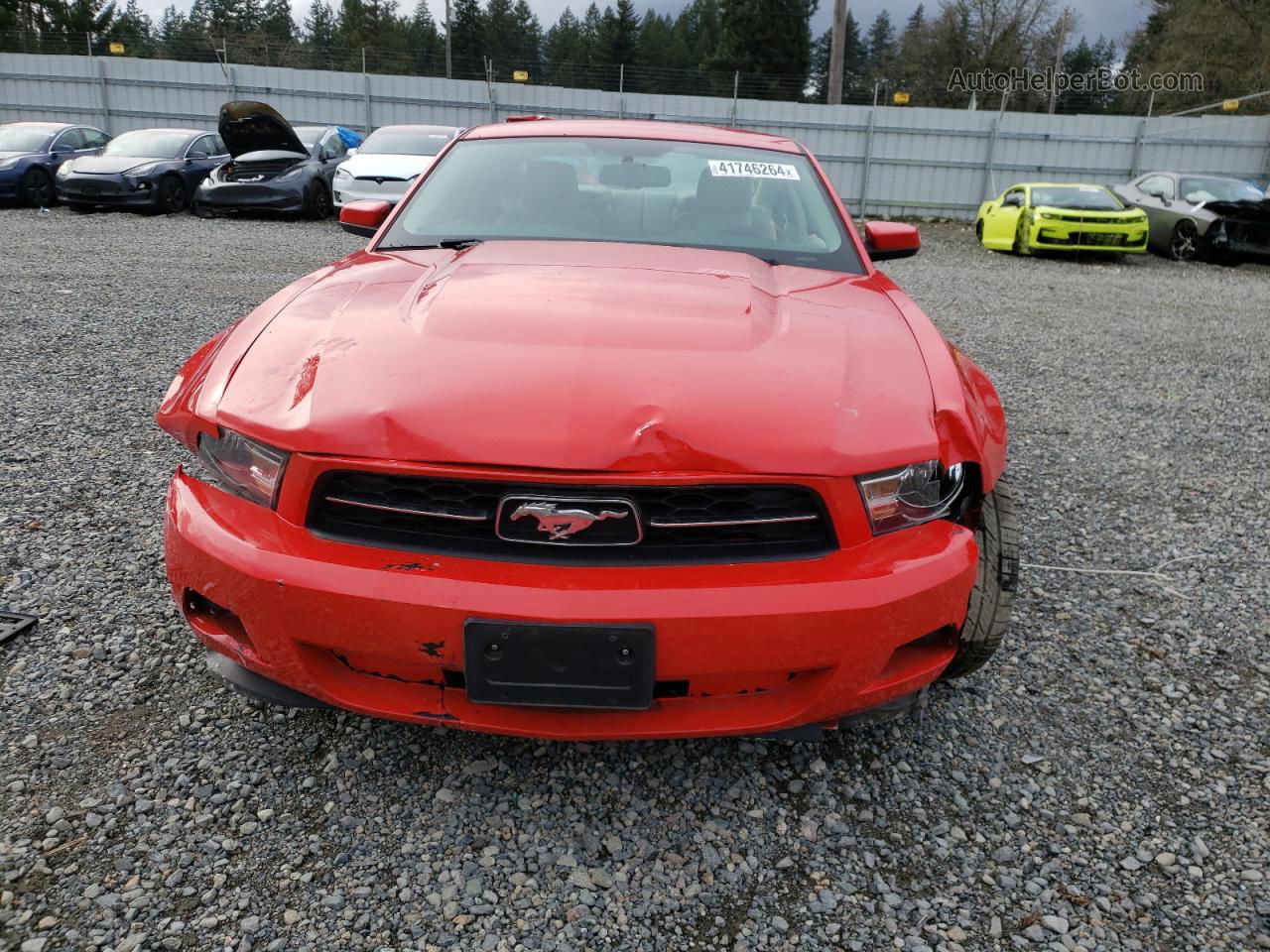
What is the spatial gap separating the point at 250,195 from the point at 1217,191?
14.3 metres

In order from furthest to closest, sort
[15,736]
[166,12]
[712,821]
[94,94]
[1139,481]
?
[166,12] → [94,94] → [1139,481] → [15,736] → [712,821]

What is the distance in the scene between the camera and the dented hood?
5.48ft

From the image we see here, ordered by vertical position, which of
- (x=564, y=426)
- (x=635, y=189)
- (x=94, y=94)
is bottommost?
(x=564, y=426)

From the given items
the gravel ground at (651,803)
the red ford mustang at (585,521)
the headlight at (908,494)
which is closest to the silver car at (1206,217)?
the gravel ground at (651,803)

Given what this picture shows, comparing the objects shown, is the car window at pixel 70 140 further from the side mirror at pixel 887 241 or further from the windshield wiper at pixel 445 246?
the side mirror at pixel 887 241

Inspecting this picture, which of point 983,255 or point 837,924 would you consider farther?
point 983,255

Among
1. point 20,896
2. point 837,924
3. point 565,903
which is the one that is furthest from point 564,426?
point 20,896

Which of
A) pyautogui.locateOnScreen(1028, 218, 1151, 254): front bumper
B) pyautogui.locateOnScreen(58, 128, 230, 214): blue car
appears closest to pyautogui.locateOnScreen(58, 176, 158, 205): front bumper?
pyautogui.locateOnScreen(58, 128, 230, 214): blue car

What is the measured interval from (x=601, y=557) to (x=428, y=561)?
0.32 metres

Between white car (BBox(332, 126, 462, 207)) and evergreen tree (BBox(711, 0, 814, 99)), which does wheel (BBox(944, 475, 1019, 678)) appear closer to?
white car (BBox(332, 126, 462, 207))

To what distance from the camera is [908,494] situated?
1.80 metres

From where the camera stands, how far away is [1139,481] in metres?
4.11

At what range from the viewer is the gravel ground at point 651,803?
65.6 inches

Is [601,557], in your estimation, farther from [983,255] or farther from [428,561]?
[983,255]
